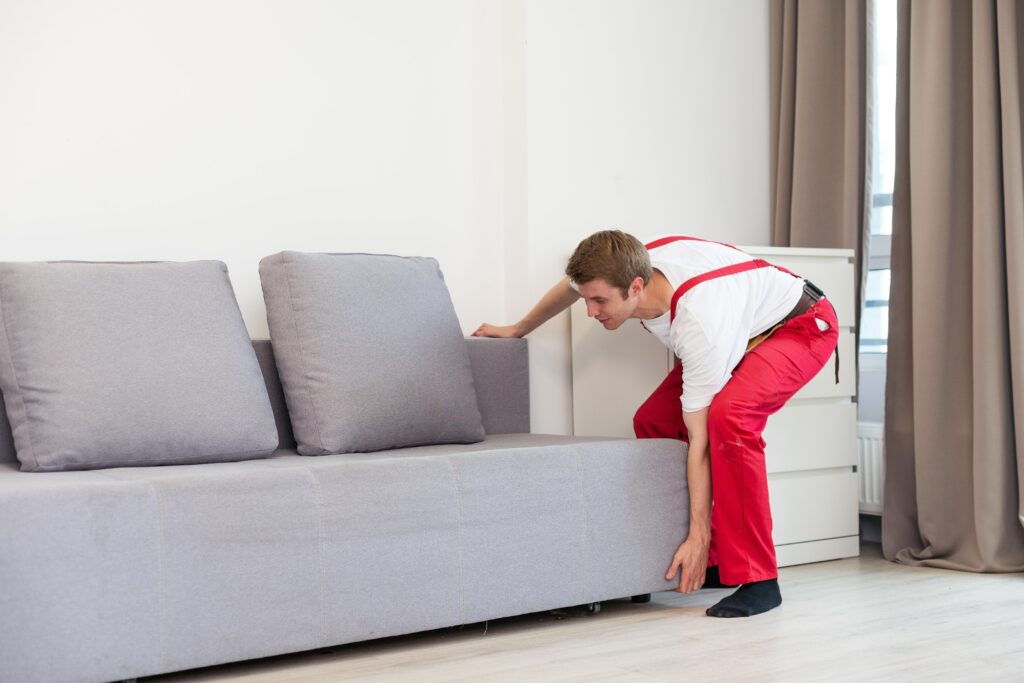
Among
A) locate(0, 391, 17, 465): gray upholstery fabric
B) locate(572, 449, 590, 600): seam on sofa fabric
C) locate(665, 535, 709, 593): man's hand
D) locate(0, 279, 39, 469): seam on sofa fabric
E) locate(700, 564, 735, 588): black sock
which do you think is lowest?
locate(700, 564, 735, 588): black sock

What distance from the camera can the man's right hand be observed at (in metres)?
3.09

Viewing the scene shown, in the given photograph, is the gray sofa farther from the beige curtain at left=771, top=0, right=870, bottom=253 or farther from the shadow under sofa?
the beige curtain at left=771, top=0, right=870, bottom=253

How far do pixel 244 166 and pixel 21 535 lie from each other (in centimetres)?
140

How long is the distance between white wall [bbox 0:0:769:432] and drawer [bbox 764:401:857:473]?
0.65m

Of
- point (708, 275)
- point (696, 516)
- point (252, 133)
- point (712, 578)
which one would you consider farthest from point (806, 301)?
point (252, 133)

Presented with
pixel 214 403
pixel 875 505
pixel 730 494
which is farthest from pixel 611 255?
pixel 875 505

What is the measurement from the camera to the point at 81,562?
5.87 feet

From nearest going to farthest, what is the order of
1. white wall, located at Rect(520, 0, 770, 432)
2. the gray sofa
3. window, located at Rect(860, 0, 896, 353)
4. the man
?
the gray sofa < the man < white wall, located at Rect(520, 0, 770, 432) < window, located at Rect(860, 0, 896, 353)

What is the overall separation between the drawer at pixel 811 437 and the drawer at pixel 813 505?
0.03m

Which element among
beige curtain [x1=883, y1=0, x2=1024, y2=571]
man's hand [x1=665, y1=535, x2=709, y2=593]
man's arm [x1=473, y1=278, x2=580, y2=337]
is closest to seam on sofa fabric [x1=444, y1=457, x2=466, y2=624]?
man's hand [x1=665, y1=535, x2=709, y2=593]

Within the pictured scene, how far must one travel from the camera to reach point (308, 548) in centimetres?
203

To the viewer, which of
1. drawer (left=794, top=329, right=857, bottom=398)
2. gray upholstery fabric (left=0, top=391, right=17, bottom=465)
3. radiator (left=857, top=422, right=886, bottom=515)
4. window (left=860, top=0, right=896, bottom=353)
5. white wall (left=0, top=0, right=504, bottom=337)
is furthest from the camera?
window (left=860, top=0, right=896, bottom=353)

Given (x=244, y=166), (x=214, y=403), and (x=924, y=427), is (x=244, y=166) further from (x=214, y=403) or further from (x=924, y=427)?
(x=924, y=427)

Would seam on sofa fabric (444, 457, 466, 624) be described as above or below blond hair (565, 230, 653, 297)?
below
